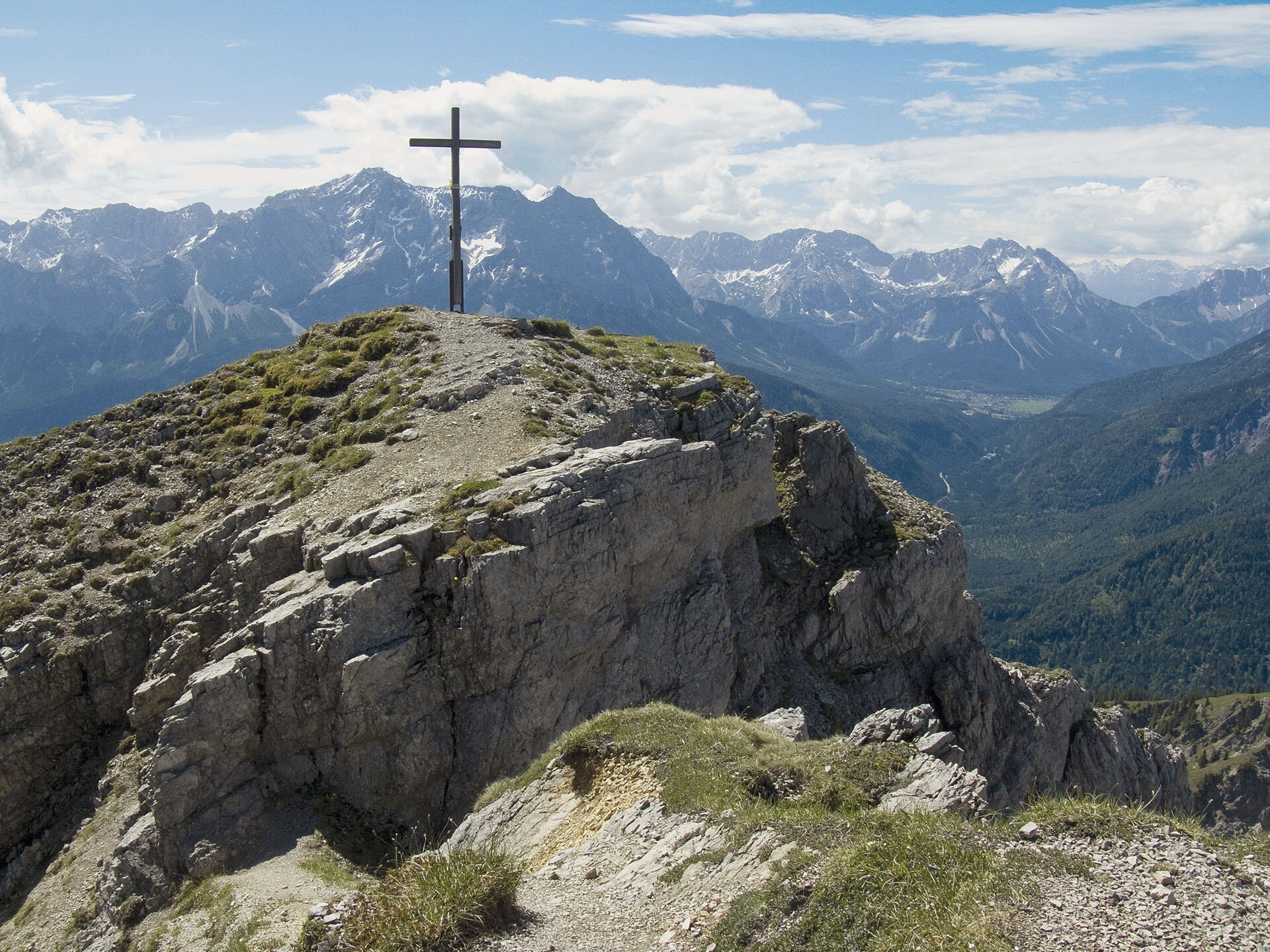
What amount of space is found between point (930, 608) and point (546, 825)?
29.1 meters

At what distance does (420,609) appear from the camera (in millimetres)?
25406

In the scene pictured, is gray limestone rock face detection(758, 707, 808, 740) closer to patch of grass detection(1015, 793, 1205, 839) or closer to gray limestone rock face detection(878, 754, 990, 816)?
gray limestone rock face detection(878, 754, 990, 816)

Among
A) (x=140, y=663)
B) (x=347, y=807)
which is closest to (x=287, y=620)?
(x=347, y=807)

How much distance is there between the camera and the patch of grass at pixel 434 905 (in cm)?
1352

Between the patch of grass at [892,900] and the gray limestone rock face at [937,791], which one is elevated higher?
the patch of grass at [892,900]

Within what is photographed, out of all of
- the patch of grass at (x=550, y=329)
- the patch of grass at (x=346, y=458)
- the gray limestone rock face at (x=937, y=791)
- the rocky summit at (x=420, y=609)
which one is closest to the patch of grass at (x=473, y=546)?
the rocky summit at (x=420, y=609)

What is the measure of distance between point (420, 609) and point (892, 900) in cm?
1636

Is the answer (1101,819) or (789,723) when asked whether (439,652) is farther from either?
(1101,819)

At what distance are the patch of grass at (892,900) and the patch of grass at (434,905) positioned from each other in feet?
11.9

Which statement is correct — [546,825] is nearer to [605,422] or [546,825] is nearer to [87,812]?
[87,812]

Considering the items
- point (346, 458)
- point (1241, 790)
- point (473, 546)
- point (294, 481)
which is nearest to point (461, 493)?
point (473, 546)

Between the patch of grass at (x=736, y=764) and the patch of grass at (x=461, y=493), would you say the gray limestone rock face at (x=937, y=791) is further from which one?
the patch of grass at (x=461, y=493)

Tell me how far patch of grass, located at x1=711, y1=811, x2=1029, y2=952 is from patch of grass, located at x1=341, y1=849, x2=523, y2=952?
362 cm

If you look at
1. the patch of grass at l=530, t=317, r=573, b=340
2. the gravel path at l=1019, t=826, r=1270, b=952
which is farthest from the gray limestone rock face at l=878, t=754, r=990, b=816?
the patch of grass at l=530, t=317, r=573, b=340
